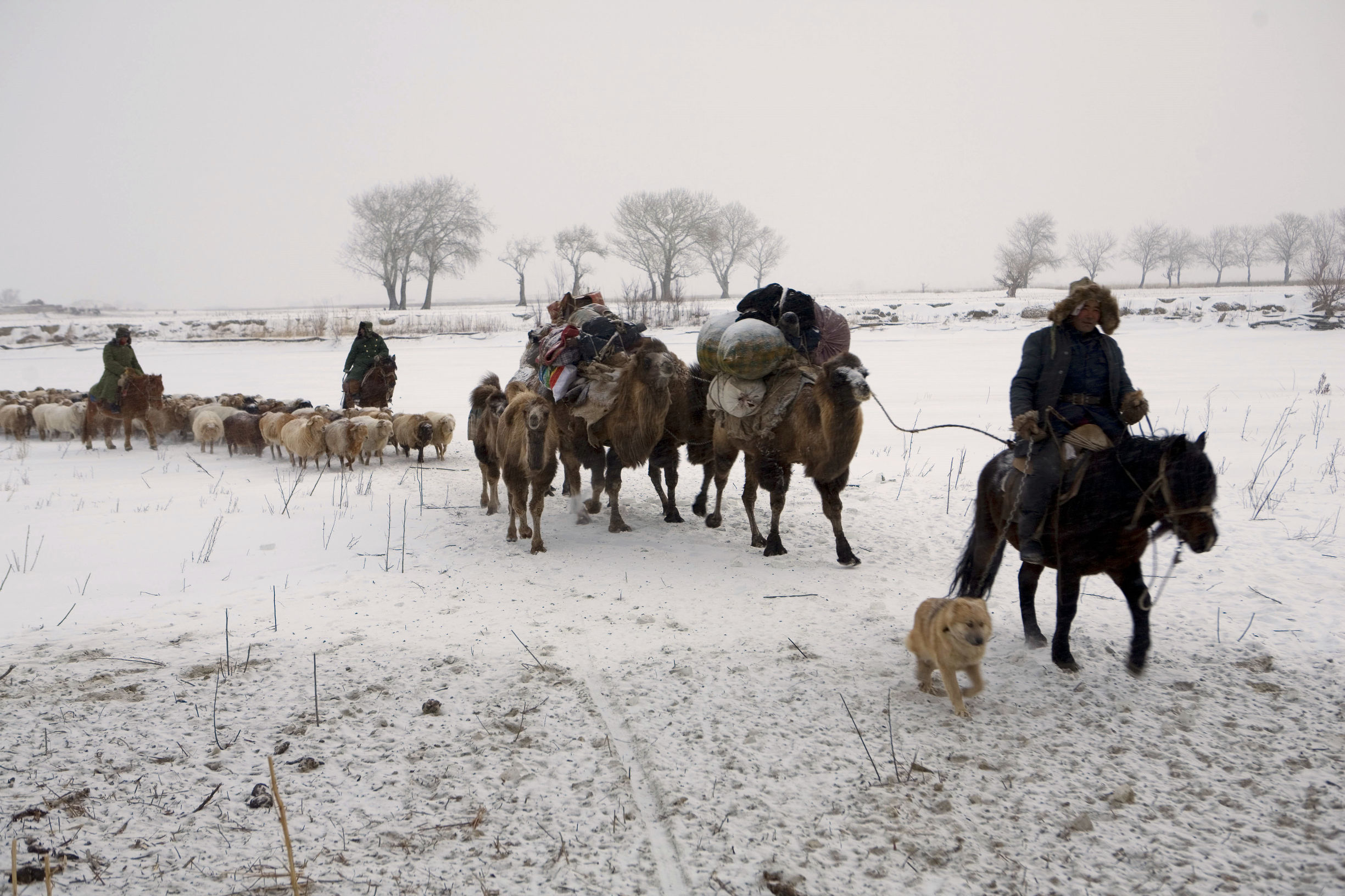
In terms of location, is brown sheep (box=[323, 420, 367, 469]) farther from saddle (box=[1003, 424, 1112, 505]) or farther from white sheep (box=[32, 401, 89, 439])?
saddle (box=[1003, 424, 1112, 505])

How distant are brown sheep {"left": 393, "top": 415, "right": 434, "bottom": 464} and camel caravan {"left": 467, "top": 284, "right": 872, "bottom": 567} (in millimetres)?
3055

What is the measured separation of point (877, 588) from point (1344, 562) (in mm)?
3552

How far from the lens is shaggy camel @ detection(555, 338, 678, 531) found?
24.0 ft

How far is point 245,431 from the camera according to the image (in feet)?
41.5

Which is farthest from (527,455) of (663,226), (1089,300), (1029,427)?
(663,226)

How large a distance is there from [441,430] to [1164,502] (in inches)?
390

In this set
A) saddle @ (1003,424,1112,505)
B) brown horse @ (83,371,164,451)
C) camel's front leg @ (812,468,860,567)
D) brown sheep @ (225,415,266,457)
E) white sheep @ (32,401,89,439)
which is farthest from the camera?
white sheep @ (32,401,89,439)

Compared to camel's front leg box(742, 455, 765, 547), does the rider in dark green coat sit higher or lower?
higher

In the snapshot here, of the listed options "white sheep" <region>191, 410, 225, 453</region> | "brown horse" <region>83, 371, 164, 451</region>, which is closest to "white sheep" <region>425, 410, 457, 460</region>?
"white sheep" <region>191, 410, 225, 453</region>

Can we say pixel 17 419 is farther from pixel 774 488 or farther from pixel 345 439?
pixel 774 488

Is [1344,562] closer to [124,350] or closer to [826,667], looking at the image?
[826,667]

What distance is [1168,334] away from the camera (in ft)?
93.0

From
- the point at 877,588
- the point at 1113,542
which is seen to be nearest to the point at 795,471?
the point at 877,588

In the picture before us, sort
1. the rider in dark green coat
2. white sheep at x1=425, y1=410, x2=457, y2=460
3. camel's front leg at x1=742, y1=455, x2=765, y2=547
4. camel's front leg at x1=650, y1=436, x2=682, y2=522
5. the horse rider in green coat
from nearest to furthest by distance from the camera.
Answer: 1. camel's front leg at x1=742, y1=455, x2=765, y2=547
2. camel's front leg at x1=650, y1=436, x2=682, y2=522
3. white sheep at x1=425, y1=410, x2=457, y2=460
4. the horse rider in green coat
5. the rider in dark green coat
